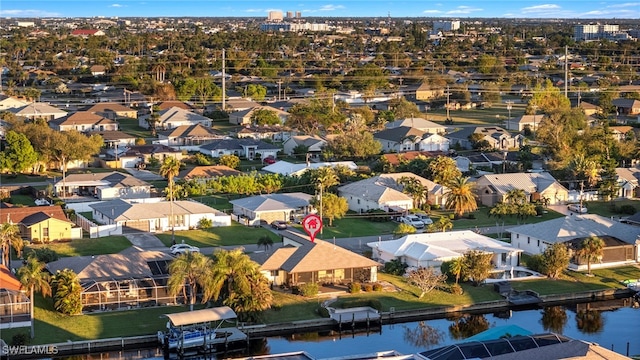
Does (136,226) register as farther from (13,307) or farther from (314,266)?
(13,307)

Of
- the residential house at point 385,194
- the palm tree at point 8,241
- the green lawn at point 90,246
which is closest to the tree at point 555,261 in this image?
the residential house at point 385,194

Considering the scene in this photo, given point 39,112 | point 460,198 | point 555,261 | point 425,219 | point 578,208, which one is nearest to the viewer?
point 555,261

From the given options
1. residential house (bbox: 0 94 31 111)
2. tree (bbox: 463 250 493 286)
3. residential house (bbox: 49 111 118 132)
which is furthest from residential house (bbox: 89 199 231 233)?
residential house (bbox: 0 94 31 111)

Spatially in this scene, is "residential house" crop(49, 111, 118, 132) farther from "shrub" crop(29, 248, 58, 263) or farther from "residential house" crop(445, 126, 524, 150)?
"shrub" crop(29, 248, 58, 263)

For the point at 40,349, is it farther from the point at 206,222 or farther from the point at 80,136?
the point at 80,136

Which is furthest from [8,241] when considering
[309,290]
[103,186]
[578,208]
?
[578,208]
